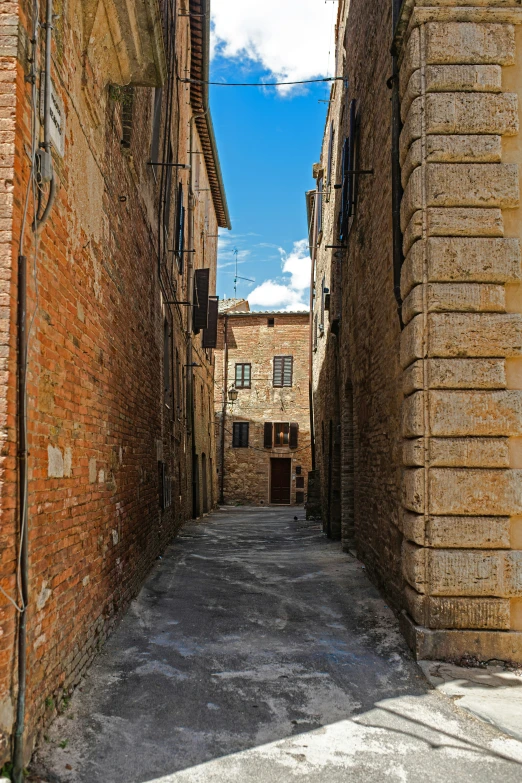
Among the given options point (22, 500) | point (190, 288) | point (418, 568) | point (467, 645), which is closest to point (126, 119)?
point (22, 500)

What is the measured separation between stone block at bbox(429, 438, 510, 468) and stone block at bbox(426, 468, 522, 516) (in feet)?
0.18

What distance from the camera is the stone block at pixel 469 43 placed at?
206 inches

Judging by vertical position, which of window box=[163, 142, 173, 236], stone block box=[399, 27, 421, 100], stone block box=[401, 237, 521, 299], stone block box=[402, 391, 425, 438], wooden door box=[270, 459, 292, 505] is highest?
window box=[163, 142, 173, 236]

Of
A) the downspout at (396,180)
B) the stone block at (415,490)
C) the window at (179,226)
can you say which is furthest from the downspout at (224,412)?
the stone block at (415,490)

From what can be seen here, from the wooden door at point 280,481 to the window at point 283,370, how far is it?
356 centimetres

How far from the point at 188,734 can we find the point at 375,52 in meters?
7.25

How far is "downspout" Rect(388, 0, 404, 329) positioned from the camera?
572cm

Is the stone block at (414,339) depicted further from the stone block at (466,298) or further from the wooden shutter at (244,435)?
the wooden shutter at (244,435)

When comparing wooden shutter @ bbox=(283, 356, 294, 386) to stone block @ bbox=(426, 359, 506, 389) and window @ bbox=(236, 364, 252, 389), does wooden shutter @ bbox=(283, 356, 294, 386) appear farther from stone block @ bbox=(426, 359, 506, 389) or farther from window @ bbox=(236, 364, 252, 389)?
stone block @ bbox=(426, 359, 506, 389)

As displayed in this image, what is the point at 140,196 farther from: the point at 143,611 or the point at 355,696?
the point at 355,696

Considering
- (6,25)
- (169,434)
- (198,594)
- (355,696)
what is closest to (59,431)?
(6,25)

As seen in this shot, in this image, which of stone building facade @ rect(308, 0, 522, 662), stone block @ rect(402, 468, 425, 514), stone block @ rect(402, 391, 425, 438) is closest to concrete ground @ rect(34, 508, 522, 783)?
stone building facade @ rect(308, 0, 522, 662)

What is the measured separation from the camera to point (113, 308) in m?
5.71

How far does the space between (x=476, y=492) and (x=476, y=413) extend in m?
0.59
